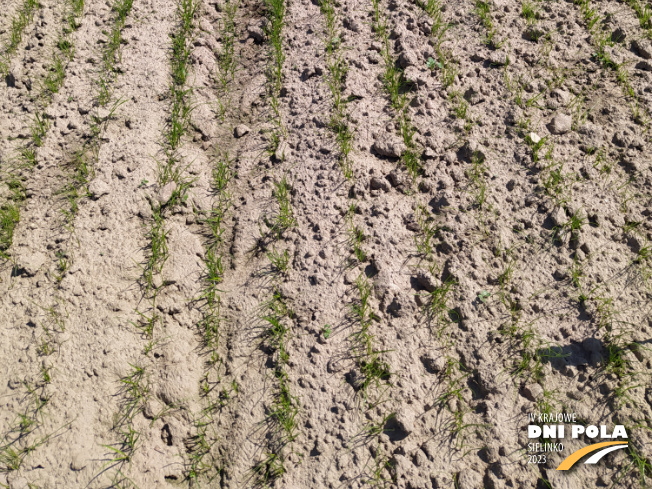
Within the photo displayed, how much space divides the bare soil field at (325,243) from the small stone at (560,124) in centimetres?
4

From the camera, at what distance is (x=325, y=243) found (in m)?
3.05

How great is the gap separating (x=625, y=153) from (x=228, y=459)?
322cm

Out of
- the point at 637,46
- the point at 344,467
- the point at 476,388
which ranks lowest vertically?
the point at 344,467

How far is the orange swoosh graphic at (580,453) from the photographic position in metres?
2.35

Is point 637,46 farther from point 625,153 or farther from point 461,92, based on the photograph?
point 461,92

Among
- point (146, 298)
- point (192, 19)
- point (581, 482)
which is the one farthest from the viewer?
point (192, 19)

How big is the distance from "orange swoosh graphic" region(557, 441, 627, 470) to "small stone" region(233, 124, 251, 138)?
2.96 m

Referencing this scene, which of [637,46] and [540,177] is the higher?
[637,46]

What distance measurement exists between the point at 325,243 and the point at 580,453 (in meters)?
1.83

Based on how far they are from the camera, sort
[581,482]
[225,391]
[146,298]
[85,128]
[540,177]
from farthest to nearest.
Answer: [85,128], [540,177], [146,298], [225,391], [581,482]

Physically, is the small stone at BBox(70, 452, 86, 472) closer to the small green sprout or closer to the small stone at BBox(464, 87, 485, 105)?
the small green sprout

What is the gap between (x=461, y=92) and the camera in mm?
3549

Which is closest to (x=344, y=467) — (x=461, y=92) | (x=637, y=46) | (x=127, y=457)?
(x=127, y=457)

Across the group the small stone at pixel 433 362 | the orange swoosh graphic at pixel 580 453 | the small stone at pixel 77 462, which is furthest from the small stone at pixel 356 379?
the small stone at pixel 77 462
